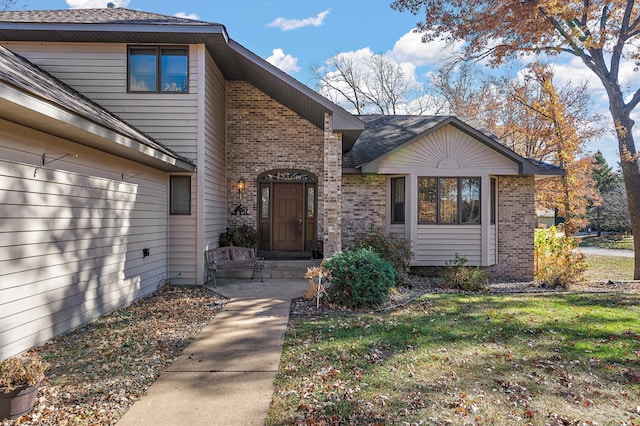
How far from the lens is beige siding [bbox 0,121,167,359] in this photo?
4473mm

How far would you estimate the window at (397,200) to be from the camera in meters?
11.3

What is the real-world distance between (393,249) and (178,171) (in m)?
5.43

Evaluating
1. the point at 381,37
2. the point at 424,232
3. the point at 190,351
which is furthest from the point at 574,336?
the point at 381,37

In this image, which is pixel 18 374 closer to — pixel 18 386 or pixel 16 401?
pixel 18 386

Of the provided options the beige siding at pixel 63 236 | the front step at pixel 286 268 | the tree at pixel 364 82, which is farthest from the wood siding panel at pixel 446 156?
the tree at pixel 364 82

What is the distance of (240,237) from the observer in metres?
10.9

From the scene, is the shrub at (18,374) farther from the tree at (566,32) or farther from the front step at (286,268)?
the tree at (566,32)

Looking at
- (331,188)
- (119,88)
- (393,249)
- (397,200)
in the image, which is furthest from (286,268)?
(119,88)

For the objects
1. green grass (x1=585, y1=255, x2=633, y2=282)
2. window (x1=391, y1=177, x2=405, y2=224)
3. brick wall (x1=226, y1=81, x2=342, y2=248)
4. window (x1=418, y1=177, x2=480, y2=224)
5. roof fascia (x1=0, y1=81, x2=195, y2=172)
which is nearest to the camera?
roof fascia (x1=0, y1=81, x2=195, y2=172)

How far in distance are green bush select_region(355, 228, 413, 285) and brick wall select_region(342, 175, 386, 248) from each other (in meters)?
1.07

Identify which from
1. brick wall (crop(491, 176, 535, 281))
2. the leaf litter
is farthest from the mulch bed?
the leaf litter

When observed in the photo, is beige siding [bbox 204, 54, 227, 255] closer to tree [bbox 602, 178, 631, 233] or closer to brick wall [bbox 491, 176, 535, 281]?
brick wall [bbox 491, 176, 535, 281]

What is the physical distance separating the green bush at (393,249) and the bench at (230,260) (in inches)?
108

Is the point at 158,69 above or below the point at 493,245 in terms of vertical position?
above
